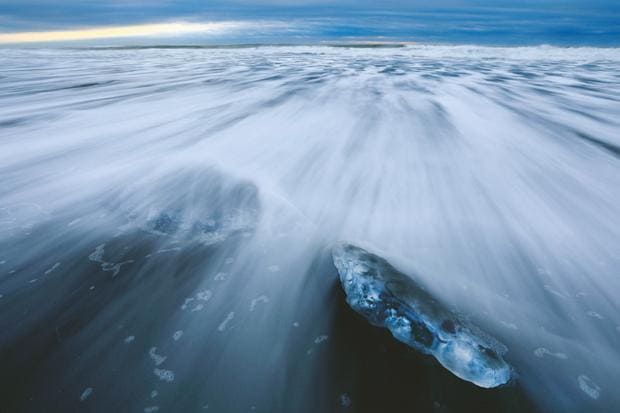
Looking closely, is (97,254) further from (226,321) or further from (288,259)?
(288,259)

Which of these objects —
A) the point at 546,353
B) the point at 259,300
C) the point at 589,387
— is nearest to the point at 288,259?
the point at 259,300

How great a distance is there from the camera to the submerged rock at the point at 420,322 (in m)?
1.16

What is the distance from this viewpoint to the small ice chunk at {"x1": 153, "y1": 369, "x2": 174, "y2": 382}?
1191 mm

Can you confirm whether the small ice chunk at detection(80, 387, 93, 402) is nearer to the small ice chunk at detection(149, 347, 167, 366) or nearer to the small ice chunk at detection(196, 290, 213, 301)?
the small ice chunk at detection(149, 347, 167, 366)

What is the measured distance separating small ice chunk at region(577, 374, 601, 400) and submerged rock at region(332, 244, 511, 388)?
10.2 inches

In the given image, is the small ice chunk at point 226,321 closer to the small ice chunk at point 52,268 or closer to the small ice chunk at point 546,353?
the small ice chunk at point 52,268

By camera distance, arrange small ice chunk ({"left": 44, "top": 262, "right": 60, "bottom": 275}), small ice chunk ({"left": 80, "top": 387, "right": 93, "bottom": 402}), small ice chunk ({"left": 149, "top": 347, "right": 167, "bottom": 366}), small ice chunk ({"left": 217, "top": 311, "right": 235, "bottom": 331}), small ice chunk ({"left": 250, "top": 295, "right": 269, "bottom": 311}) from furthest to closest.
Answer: small ice chunk ({"left": 44, "top": 262, "right": 60, "bottom": 275}) → small ice chunk ({"left": 250, "top": 295, "right": 269, "bottom": 311}) → small ice chunk ({"left": 217, "top": 311, "right": 235, "bottom": 331}) → small ice chunk ({"left": 149, "top": 347, "right": 167, "bottom": 366}) → small ice chunk ({"left": 80, "top": 387, "right": 93, "bottom": 402})

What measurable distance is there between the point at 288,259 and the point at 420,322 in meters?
0.77

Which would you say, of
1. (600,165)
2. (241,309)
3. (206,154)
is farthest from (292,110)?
(241,309)

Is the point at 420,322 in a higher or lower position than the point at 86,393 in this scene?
higher

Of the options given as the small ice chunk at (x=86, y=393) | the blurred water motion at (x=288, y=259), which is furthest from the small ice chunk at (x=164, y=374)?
the small ice chunk at (x=86, y=393)

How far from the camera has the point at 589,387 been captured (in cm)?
120

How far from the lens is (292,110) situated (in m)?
4.91

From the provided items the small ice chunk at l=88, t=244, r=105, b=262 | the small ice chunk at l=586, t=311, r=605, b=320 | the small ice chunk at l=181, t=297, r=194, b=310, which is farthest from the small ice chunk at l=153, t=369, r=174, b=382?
the small ice chunk at l=586, t=311, r=605, b=320
